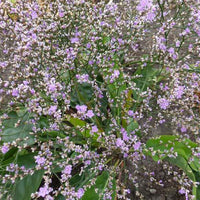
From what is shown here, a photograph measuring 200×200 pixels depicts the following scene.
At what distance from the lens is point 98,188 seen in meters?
1.83

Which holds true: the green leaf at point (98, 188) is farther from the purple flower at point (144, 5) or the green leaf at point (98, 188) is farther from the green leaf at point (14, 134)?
the purple flower at point (144, 5)

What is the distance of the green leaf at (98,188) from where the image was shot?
5.87 feet

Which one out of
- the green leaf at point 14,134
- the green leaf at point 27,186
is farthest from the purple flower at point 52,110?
the green leaf at point 27,186

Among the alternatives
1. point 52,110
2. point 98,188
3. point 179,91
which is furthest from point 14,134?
point 179,91

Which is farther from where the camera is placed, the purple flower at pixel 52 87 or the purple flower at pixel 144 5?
the purple flower at pixel 144 5

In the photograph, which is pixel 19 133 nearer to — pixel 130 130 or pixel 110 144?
pixel 110 144

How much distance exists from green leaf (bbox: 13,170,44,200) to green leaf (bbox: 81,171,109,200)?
36 cm

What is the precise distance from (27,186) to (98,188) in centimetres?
53

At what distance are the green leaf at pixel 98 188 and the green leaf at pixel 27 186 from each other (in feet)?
1.18

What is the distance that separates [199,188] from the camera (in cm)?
189

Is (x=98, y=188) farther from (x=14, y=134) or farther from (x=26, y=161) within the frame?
(x=14, y=134)

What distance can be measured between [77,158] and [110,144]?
25 cm

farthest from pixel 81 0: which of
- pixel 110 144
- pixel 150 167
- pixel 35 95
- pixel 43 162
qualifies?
pixel 150 167

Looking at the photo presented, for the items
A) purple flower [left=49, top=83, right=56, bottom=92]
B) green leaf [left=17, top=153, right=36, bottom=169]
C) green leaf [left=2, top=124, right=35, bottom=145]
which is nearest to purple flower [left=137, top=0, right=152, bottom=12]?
purple flower [left=49, top=83, right=56, bottom=92]
